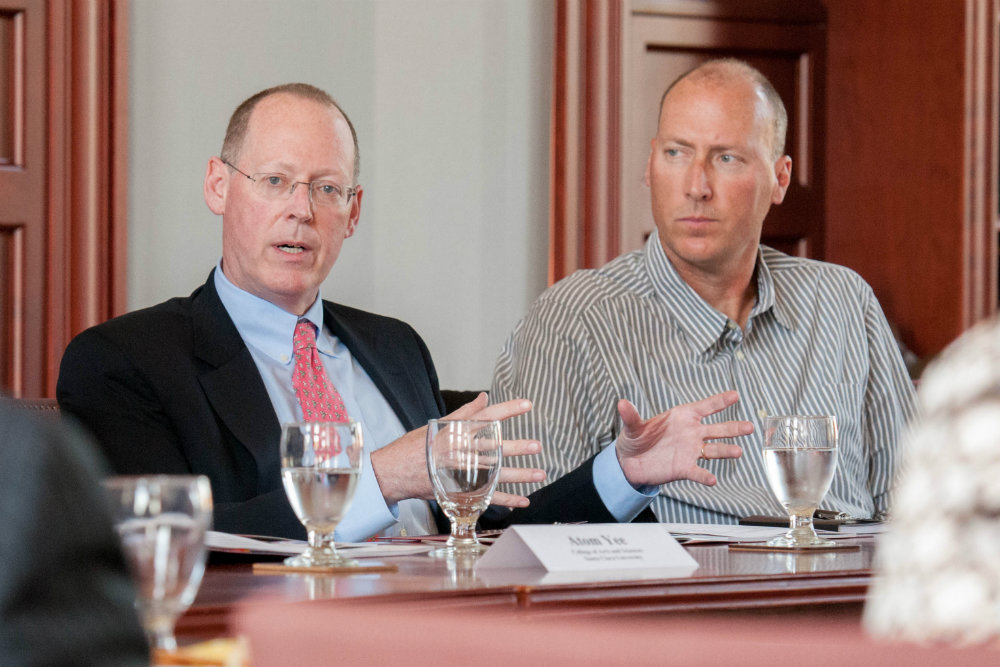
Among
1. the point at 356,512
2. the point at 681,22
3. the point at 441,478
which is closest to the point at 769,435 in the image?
the point at 441,478

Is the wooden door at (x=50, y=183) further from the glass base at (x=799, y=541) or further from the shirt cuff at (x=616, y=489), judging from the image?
the glass base at (x=799, y=541)

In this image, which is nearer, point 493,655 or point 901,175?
point 493,655

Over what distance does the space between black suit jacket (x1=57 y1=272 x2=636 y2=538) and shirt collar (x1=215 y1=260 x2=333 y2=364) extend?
0.24 feet

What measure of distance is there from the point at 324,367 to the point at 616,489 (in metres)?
0.65

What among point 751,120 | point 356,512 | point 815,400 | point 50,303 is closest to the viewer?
point 356,512

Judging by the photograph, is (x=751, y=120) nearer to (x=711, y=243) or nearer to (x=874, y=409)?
(x=711, y=243)

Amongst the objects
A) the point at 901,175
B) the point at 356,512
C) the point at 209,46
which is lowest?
the point at 356,512

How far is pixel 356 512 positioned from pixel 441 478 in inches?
14.1

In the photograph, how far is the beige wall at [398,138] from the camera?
2.88 m

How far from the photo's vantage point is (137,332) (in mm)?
1915

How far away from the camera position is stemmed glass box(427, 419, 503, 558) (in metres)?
1.23

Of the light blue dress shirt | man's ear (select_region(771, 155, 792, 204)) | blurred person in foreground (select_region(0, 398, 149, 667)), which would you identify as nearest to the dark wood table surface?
blurred person in foreground (select_region(0, 398, 149, 667))

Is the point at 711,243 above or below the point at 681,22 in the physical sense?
below

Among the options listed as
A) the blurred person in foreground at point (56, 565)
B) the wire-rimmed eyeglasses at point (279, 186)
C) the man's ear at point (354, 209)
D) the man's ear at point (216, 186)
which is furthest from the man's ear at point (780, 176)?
the blurred person in foreground at point (56, 565)
